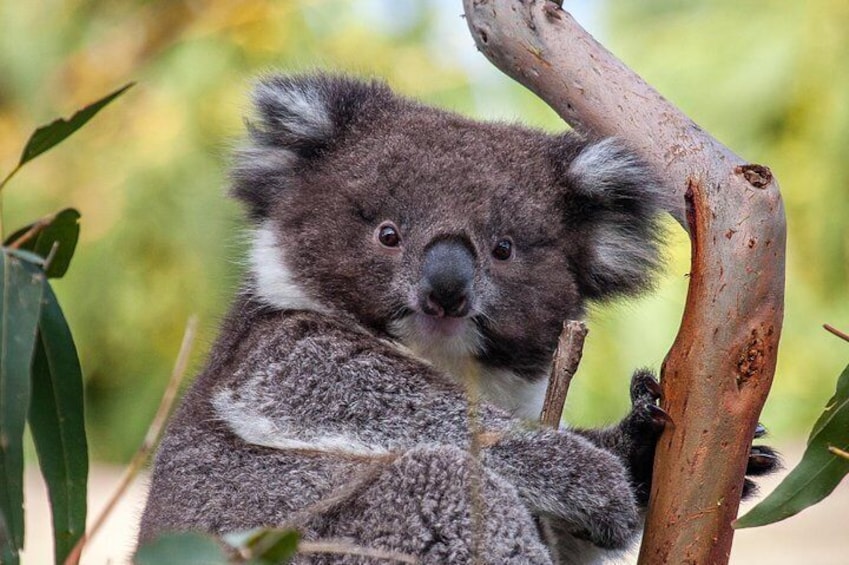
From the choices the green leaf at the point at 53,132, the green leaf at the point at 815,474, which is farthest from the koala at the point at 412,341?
the green leaf at the point at 53,132

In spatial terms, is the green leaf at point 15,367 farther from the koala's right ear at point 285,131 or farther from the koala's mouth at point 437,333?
the koala's right ear at point 285,131

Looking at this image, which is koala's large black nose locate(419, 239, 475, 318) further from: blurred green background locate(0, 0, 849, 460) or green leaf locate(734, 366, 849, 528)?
blurred green background locate(0, 0, 849, 460)

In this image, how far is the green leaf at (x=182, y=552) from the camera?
1.82m

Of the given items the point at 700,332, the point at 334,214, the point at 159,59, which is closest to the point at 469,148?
the point at 334,214

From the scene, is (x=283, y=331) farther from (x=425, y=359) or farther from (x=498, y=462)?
(x=498, y=462)

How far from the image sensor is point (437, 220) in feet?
9.13

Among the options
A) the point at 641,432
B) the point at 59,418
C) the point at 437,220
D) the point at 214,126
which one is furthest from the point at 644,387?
the point at 214,126

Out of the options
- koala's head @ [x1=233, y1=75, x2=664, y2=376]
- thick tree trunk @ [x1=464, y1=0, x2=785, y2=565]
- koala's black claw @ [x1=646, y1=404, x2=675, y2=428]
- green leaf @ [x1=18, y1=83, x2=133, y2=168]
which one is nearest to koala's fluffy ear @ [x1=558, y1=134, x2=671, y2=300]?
koala's head @ [x1=233, y1=75, x2=664, y2=376]

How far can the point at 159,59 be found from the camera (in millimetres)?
7215

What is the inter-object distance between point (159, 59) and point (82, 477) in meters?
5.37

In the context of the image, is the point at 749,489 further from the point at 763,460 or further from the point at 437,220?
the point at 437,220

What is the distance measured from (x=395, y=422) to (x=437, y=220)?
1.53 feet

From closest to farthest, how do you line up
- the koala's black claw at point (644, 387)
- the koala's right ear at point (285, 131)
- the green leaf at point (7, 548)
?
the green leaf at point (7, 548) → the koala's black claw at point (644, 387) → the koala's right ear at point (285, 131)

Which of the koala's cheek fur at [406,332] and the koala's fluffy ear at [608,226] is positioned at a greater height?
the koala's fluffy ear at [608,226]
